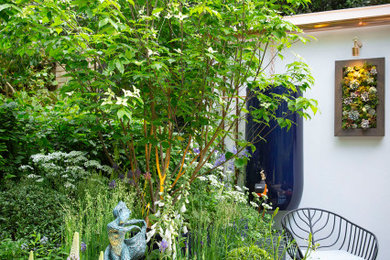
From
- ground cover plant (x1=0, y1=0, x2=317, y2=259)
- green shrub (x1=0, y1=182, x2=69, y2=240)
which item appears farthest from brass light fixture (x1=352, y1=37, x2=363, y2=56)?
Answer: green shrub (x1=0, y1=182, x2=69, y2=240)

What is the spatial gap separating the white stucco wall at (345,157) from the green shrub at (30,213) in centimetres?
313

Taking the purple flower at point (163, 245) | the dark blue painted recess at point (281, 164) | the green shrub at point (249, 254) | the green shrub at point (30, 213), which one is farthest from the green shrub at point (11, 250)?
the dark blue painted recess at point (281, 164)

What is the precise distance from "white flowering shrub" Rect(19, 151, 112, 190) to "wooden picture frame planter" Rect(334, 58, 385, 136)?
2.80m

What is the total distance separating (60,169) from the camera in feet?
11.3

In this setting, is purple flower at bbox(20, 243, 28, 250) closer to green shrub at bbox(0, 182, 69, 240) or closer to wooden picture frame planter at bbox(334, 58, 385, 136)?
green shrub at bbox(0, 182, 69, 240)

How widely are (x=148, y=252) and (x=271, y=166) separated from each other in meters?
2.35

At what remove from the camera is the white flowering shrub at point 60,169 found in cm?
328

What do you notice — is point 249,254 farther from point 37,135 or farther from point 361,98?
point 361,98

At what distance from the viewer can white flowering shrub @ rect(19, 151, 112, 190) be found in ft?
10.8

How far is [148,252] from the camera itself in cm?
241

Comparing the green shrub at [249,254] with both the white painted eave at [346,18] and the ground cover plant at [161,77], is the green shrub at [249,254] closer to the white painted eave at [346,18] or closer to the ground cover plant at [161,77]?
the ground cover plant at [161,77]

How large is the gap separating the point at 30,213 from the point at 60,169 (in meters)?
0.78

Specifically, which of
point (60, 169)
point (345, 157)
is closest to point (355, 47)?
point (345, 157)

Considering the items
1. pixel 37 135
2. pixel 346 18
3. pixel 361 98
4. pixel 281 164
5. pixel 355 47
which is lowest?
pixel 281 164
